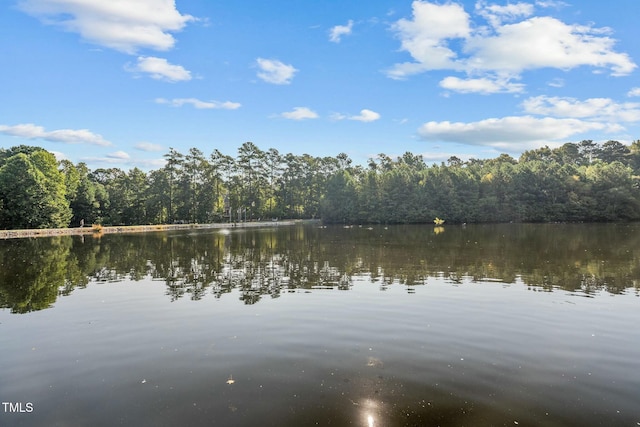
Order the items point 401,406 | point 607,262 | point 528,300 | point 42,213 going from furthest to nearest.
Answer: point 42,213 → point 607,262 → point 528,300 → point 401,406

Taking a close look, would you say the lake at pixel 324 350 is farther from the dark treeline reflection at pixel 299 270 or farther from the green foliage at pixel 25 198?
the green foliage at pixel 25 198

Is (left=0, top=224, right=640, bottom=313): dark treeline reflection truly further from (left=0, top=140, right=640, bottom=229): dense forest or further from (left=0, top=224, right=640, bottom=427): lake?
(left=0, top=140, right=640, bottom=229): dense forest

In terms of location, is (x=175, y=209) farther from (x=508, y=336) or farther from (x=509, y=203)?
(x=508, y=336)

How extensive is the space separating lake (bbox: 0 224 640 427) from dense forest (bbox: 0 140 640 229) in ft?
224

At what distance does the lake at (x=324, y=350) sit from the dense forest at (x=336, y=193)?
68.2m

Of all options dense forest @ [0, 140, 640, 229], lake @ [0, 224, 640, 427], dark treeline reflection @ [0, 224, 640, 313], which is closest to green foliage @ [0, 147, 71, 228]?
dense forest @ [0, 140, 640, 229]

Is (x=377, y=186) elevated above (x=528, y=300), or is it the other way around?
(x=377, y=186)

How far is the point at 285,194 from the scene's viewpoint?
105875mm

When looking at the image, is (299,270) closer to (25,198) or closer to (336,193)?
(25,198)

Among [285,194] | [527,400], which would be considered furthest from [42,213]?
[527,400]

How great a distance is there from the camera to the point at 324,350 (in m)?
8.53

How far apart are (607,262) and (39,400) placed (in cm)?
2424

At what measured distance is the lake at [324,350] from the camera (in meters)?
5.98

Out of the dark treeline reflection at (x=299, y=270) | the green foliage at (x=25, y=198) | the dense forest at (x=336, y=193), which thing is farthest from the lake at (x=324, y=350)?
the dense forest at (x=336, y=193)
